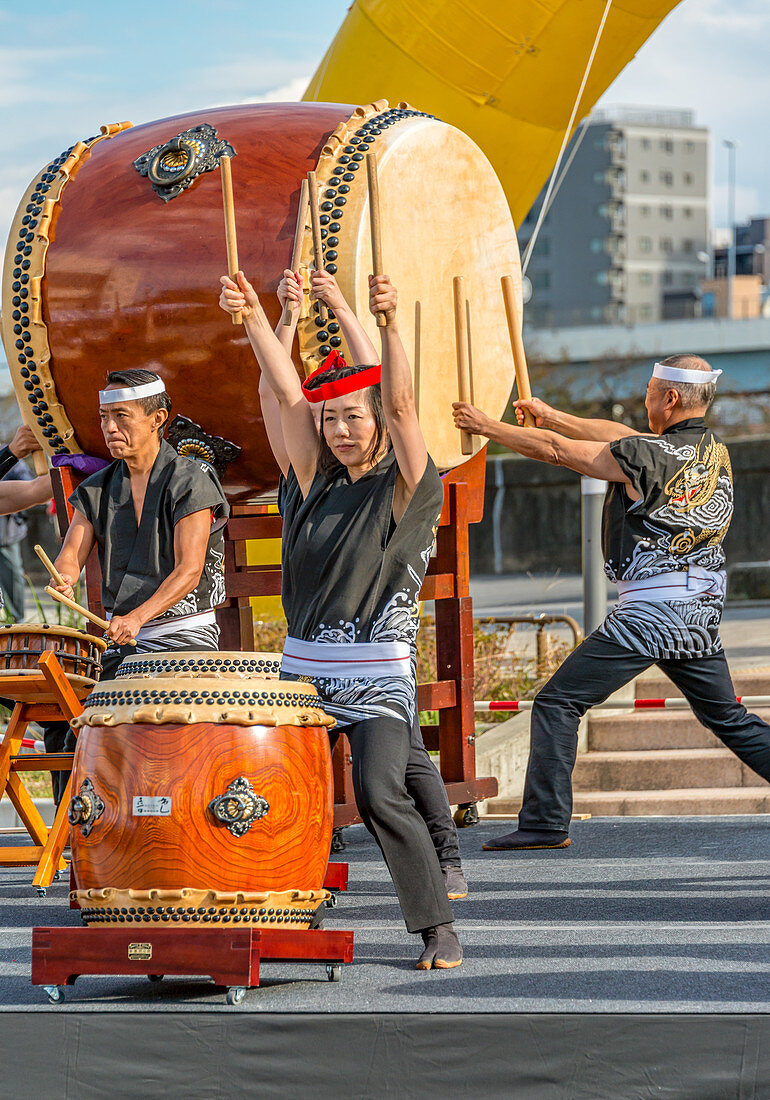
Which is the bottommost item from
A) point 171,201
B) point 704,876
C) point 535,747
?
point 704,876

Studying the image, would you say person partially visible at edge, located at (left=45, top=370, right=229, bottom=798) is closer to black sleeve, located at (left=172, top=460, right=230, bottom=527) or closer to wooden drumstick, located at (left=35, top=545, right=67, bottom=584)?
black sleeve, located at (left=172, top=460, right=230, bottom=527)

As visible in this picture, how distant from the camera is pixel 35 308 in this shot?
4375mm

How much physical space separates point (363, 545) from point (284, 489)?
362 mm

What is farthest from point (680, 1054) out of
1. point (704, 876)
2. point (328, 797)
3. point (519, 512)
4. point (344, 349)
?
point (519, 512)

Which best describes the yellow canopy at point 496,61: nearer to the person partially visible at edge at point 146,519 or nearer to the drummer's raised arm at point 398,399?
the person partially visible at edge at point 146,519

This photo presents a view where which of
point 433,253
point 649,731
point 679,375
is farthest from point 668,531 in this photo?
point 649,731

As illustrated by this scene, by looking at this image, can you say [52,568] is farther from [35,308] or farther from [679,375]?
[679,375]

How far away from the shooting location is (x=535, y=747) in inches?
169

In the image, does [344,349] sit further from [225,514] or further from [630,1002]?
[630,1002]

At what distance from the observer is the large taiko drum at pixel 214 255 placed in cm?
418

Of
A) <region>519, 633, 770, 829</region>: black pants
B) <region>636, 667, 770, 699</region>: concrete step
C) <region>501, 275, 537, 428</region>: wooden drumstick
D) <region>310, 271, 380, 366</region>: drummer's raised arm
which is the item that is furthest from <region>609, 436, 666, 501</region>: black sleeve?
<region>636, 667, 770, 699</region>: concrete step

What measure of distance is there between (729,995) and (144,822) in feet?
3.78

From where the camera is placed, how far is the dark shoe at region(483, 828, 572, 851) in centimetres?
432

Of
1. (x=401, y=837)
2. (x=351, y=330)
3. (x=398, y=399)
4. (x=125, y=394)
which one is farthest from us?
(x=125, y=394)
